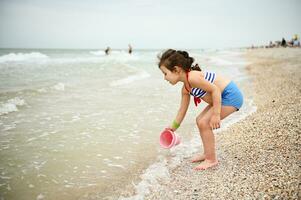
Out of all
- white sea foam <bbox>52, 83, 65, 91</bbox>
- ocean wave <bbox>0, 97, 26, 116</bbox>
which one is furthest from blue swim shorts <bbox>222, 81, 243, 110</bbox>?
white sea foam <bbox>52, 83, 65, 91</bbox>

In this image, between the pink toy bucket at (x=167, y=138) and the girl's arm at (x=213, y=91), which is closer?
the girl's arm at (x=213, y=91)

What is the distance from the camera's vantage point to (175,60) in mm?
2898

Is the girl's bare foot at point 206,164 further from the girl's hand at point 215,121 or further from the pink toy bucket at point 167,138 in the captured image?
the girl's hand at point 215,121

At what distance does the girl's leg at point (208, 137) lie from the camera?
305 cm

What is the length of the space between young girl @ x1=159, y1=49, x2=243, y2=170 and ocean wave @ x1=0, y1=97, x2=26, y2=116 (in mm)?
4796

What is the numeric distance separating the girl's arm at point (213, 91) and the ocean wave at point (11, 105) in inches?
198

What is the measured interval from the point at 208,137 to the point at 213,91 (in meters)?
0.56

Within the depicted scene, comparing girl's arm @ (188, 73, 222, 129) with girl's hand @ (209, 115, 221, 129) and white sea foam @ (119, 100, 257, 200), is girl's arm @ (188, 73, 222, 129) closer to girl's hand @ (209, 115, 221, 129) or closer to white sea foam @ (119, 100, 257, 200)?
girl's hand @ (209, 115, 221, 129)

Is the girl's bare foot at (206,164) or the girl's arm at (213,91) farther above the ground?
the girl's arm at (213,91)

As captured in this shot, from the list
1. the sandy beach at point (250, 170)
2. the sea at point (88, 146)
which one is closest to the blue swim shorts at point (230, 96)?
the sandy beach at point (250, 170)

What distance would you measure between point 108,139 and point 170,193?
199 cm

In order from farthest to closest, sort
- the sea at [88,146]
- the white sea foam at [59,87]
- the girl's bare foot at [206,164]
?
the white sea foam at [59,87]
the girl's bare foot at [206,164]
the sea at [88,146]

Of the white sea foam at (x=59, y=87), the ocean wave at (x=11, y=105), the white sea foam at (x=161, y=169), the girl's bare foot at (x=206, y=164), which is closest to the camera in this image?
the white sea foam at (x=161, y=169)

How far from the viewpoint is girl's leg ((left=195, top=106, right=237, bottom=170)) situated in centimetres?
305
